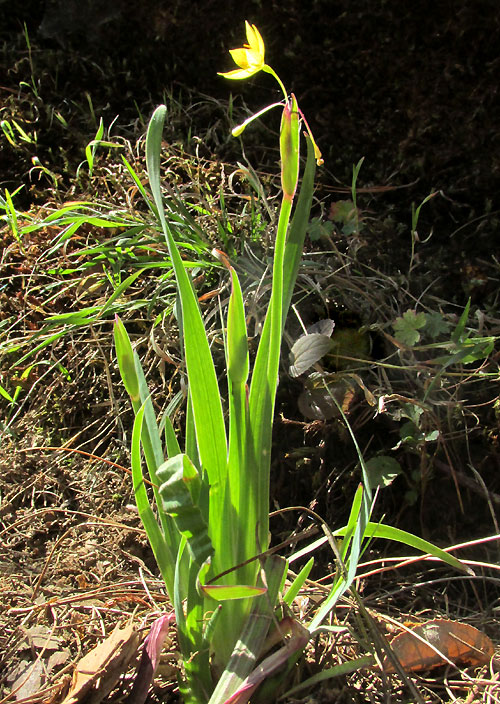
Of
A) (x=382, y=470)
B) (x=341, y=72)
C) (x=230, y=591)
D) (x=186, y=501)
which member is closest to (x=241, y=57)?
(x=186, y=501)

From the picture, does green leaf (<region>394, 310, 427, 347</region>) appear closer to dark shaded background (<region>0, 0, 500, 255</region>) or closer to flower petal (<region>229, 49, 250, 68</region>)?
dark shaded background (<region>0, 0, 500, 255</region>)

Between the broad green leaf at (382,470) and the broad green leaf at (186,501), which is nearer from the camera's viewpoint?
the broad green leaf at (186,501)

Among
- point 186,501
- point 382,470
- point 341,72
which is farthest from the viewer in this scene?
point 341,72

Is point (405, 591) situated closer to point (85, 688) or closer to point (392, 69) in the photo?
point (85, 688)

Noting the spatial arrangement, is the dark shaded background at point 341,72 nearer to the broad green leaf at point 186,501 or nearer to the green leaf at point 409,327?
the green leaf at point 409,327

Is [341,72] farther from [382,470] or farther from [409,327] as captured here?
[382,470]

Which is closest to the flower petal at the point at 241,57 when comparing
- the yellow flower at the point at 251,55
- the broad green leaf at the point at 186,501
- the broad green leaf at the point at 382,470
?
the yellow flower at the point at 251,55

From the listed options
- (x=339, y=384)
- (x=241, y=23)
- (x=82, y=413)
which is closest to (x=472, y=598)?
(x=339, y=384)

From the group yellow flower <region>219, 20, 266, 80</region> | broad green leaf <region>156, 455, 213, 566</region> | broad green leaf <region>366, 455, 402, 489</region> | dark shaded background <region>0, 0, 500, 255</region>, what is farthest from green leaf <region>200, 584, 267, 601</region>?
dark shaded background <region>0, 0, 500, 255</region>
